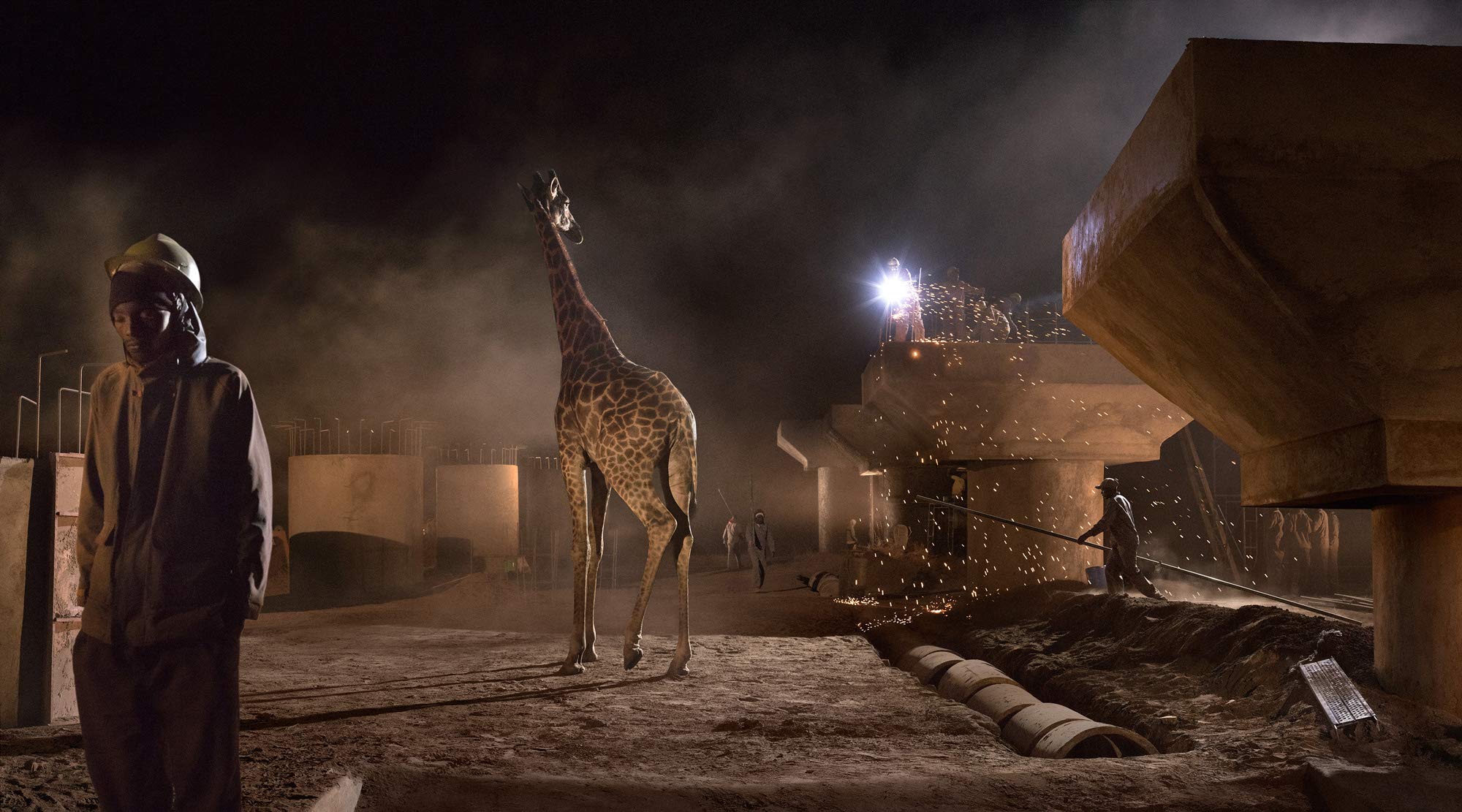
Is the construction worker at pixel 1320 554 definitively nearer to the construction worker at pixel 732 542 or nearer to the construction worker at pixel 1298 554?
the construction worker at pixel 1298 554

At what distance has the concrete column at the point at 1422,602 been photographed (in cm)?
425

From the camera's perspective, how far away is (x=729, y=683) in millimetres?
6117

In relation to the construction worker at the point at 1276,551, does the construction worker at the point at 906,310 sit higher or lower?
higher

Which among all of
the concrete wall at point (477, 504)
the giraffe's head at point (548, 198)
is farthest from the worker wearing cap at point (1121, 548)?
the concrete wall at point (477, 504)

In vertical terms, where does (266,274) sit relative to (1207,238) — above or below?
above

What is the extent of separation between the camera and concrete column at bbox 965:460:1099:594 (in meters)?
11.6

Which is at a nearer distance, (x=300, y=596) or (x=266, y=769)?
(x=266, y=769)

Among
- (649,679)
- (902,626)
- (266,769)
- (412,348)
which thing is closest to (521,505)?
(412,348)

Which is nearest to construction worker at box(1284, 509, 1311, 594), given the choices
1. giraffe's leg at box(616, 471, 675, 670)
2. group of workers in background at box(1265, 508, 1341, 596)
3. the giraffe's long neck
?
group of workers in background at box(1265, 508, 1341, 596)

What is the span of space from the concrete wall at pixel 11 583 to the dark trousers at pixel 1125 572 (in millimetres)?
9047

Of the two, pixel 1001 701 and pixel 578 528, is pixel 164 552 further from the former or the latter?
pixel 1001 701

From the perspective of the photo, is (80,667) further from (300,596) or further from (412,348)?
(412,348)

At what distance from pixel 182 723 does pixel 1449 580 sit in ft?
17.3

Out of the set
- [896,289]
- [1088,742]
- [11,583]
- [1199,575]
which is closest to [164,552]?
[11,583]
